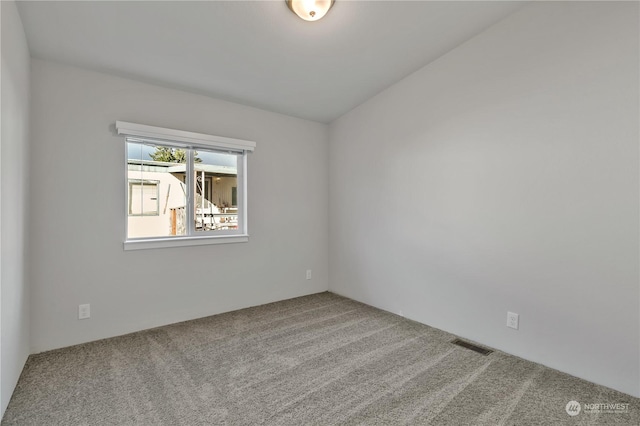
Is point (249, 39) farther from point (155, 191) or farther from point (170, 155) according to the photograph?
point (155, 191)

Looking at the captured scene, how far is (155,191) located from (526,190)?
324 cm

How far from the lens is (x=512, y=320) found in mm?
2426

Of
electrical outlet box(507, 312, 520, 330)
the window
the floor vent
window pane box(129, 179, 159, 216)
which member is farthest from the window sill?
electrical outlet box(507, 312, 520, 330)

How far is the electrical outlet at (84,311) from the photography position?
2.52 m

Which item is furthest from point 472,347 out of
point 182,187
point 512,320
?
point 182,187

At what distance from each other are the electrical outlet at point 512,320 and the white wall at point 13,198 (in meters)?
3.30

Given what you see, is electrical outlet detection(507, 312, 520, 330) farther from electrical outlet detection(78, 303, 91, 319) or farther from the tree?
electrical outlet detection(78, 303, 91, 319)

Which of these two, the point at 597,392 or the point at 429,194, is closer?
the point at 597,392

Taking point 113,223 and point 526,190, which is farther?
point 113,223

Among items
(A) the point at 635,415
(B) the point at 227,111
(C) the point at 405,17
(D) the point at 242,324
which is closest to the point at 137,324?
(D) the point at 242,324

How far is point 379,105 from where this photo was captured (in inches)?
137

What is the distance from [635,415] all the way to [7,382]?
358 cm

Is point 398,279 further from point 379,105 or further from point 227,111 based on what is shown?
point 227,111

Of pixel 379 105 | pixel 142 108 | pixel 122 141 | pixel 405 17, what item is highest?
pixel 405 17
